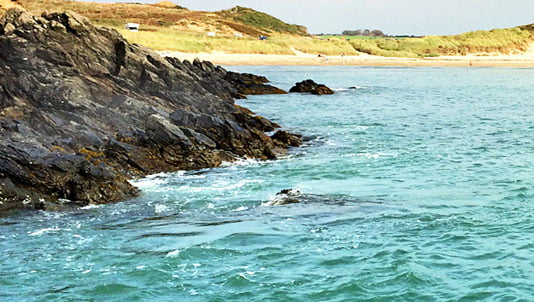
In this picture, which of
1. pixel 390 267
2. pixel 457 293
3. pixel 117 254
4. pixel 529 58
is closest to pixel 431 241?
pixel 390 267

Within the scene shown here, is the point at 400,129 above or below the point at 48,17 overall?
below

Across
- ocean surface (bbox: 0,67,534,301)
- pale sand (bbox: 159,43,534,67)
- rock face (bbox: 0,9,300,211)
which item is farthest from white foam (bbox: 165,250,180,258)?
pale sand (bbox: 159,43,534,67)

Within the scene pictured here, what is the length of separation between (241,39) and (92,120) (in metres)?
103

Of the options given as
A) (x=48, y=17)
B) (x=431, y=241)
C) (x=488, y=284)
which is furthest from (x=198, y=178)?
(x=48, y=17)

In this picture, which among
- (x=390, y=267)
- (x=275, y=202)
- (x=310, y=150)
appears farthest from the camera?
(x=310, y=150)

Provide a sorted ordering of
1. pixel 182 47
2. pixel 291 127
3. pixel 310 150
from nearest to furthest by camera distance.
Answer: pixel 310 150 → pixel 291 127 → pixel 182 47

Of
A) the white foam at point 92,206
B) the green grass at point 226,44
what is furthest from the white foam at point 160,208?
the green grass at point 226,44

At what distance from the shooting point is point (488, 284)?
1317 cm

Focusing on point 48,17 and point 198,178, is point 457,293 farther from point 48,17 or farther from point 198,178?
point 48,17

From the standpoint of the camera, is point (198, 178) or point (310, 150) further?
point (310, 150)

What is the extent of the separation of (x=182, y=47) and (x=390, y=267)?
9278cm

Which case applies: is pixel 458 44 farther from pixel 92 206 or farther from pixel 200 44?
pixel 92 206

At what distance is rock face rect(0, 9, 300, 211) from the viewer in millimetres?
20125

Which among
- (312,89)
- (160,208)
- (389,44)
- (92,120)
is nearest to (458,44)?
(389,44)
